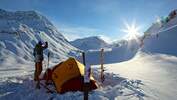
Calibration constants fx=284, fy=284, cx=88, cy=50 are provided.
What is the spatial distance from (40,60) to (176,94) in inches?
323

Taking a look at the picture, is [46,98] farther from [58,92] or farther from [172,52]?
[172,52]

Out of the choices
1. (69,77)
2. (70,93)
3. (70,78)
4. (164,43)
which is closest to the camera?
(70,93)

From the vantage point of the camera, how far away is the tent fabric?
47.3 ft

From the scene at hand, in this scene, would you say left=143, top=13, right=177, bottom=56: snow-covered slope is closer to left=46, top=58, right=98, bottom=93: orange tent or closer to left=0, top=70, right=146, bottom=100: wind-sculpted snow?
left=0, top=70, right=146, bottom=100: wind-sculpted snow

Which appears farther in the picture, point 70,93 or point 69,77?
point 69,77

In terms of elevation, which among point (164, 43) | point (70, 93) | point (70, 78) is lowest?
point (70, 93)

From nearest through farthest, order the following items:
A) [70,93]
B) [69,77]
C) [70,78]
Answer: [70,93] → [70,78] → [69,77]

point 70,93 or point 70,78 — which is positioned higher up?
point 70,78

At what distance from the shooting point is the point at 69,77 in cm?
1466

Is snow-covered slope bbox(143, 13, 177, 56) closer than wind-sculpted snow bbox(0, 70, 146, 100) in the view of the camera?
No

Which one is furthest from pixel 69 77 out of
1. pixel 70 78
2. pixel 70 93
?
pixel 70 93

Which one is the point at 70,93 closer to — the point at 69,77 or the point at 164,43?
the point at 69,77

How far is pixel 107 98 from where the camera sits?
1287 cm

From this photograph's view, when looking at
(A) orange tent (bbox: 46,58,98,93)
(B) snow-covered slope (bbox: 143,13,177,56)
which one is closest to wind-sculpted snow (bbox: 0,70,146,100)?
(A) orange tent (bbox: 46,58,98,93)
